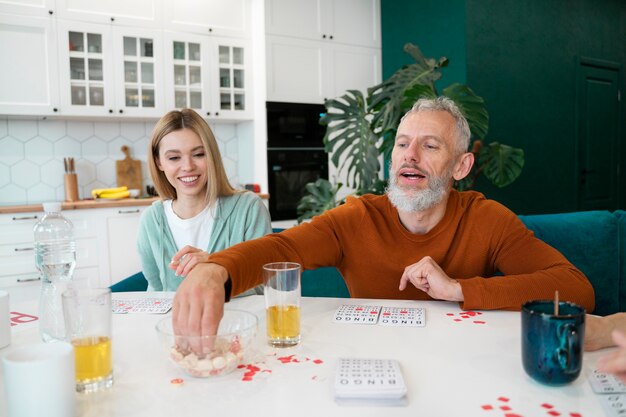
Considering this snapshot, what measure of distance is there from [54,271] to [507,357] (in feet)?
3.62

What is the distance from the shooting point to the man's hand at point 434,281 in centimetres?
132

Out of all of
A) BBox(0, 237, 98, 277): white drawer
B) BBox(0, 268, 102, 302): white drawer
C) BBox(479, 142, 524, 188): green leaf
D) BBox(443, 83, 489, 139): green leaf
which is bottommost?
BBox(0, 268, 102, 302): white drawer

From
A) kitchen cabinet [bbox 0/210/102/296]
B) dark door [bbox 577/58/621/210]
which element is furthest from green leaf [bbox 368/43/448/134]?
dark door [bbox 577/58/621/210]

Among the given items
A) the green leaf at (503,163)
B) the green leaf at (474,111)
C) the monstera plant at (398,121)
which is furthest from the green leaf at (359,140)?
the green leaf at (503,163)

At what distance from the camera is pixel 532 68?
16.0ft

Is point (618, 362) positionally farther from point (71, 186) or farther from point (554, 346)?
point (71, 186)

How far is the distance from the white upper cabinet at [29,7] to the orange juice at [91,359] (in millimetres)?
3593

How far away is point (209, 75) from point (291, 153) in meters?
0.93

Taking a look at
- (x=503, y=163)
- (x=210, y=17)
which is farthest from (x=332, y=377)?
(x=210, y=17)

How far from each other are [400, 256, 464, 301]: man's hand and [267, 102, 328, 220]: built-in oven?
323 centimetres

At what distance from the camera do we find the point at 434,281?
1.33 metres

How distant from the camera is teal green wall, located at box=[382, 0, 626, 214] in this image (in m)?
4.45

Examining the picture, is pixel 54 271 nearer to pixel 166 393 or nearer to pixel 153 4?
pixel 166 393

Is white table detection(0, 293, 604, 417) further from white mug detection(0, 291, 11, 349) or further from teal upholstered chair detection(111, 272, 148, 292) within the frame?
teal upholstered chair detection(111, 272, 148, 292)
